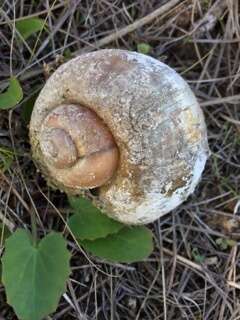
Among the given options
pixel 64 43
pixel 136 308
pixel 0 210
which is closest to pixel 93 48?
pixel 64 43

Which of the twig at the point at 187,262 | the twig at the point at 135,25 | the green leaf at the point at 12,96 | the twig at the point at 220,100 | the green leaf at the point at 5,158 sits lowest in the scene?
the twig at the point at 187,262

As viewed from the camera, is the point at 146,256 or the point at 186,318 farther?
the point at 186,318

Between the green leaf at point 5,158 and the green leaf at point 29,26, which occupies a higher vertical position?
the green leaf at point 29,26

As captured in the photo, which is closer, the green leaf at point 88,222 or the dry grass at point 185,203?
the green leaf at point 88,222

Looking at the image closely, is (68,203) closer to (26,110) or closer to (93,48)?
(26,110)

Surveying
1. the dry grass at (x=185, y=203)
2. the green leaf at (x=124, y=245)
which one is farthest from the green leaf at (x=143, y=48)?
the green leaf at (x=124, y=245)

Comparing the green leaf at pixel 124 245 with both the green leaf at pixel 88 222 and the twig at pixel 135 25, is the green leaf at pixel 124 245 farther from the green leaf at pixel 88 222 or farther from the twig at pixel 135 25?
the twig at pixel 135 25
